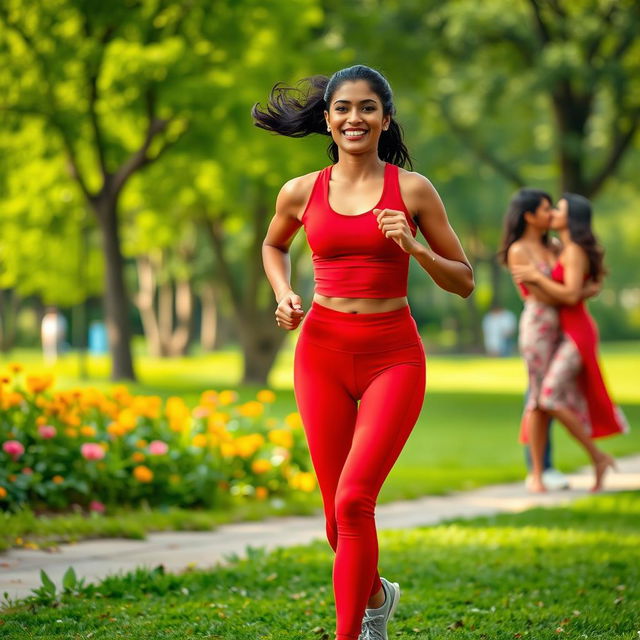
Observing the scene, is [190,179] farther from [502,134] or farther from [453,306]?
[453,306]

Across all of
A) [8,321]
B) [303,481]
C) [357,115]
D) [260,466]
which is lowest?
[8,321]

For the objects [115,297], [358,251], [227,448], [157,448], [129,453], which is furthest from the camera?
[115,297]

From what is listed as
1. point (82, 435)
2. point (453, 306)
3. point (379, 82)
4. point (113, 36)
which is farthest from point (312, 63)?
point (453, 306)

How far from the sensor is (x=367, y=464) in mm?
4234

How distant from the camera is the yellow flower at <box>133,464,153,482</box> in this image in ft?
25.7

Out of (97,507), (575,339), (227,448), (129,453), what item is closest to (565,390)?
(575,339)

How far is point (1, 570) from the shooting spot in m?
5.97

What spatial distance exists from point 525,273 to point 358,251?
16.8 feet

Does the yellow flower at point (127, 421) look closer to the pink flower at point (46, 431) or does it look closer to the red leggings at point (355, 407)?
the pink flower at point (46, 431)

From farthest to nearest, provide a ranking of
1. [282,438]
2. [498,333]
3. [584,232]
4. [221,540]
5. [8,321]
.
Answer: [8,321]
[498,333]
[584,232]
[282,438]
[221,540]

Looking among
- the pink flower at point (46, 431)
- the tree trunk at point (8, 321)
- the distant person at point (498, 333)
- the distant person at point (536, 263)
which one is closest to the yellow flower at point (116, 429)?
the pink flower at point (46, 431)

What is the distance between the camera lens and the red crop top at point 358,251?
4371 millimetres

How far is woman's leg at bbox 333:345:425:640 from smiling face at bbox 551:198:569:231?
5.20 meters

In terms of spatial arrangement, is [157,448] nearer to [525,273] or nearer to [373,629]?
[525,273]
